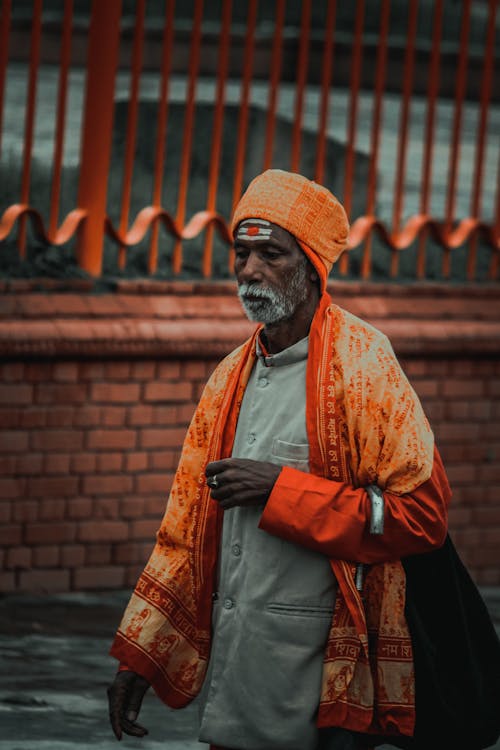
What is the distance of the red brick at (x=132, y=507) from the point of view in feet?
23.6

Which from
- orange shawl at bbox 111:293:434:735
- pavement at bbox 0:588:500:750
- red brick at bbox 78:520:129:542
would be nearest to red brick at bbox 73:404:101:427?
red brick at bbox 78:520:129:542

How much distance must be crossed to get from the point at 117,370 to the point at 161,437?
0.38 m

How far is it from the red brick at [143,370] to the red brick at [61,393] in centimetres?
25

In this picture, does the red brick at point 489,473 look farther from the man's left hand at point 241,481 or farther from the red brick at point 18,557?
the man's left hand at point 241,481

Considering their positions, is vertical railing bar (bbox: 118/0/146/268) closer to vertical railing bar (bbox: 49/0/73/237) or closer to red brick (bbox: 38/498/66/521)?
vertical railing bar (bbox: 49/0/73/237)

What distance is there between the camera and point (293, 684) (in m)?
3.66

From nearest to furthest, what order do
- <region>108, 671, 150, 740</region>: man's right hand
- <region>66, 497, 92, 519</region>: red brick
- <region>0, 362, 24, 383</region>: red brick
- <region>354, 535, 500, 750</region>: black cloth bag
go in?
<region>354, 535, 500, 750</region>: black cloth bag → <region>108, 671, 150, 740</region>: man's right hand → <region>0, 362, 24, 383</region>: red brick → <region>66, 497, 92, 519</region>: red brick

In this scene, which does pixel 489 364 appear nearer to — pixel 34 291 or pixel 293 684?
pixel 34 291

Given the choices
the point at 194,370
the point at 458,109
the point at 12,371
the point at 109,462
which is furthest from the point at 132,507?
the point at 458,109

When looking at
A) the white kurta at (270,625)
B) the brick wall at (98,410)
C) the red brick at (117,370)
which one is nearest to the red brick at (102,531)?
the brick wall at (98,410)

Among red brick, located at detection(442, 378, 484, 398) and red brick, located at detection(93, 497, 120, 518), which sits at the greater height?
red brick, located at detection(442, 378, 484, 398)

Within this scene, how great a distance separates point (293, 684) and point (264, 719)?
109 mm

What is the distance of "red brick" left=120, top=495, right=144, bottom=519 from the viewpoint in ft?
23.6

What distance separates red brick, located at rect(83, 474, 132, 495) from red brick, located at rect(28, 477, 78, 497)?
61 mm
